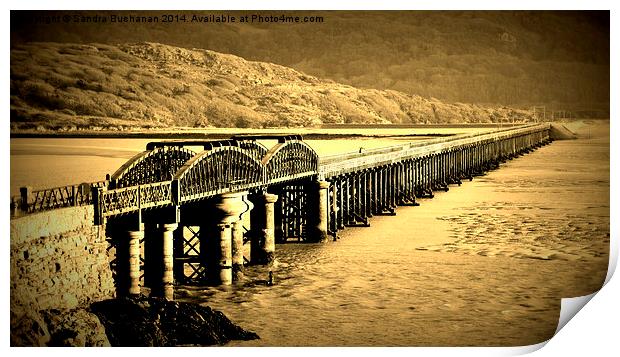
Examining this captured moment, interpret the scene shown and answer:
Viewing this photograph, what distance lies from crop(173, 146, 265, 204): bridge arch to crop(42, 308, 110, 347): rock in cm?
483

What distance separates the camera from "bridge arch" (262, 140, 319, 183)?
1304 inches

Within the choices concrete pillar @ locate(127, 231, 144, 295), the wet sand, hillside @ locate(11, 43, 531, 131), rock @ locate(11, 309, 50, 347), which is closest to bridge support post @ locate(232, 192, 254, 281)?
the wet sand

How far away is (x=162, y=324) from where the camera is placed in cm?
2289

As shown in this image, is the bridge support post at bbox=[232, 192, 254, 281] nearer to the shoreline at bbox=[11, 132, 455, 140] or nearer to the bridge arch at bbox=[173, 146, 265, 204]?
the bridge arch at bbox=[173, 146, 265, 204]

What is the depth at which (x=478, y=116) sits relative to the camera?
416 ft

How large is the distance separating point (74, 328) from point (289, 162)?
15384 mm

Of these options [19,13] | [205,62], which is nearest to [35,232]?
[19,13]

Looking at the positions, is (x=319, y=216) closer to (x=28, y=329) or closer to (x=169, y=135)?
(x=28, y=329)

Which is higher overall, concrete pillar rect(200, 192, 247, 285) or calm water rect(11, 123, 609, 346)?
concrete pillar rect(200, 192, 247, 285)

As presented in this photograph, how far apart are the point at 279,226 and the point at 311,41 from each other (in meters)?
7.77

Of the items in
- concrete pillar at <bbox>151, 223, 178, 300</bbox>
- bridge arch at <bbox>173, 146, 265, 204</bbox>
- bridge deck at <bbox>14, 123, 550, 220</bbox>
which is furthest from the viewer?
bridge arch at <bbox>173, 146, 265, 204</bbox>

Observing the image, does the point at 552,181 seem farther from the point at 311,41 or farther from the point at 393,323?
the point at 393,323

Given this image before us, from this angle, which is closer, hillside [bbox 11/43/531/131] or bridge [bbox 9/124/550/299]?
bridge [bbox 9/124/550/299]

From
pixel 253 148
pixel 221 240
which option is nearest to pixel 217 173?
pixel 221 240
